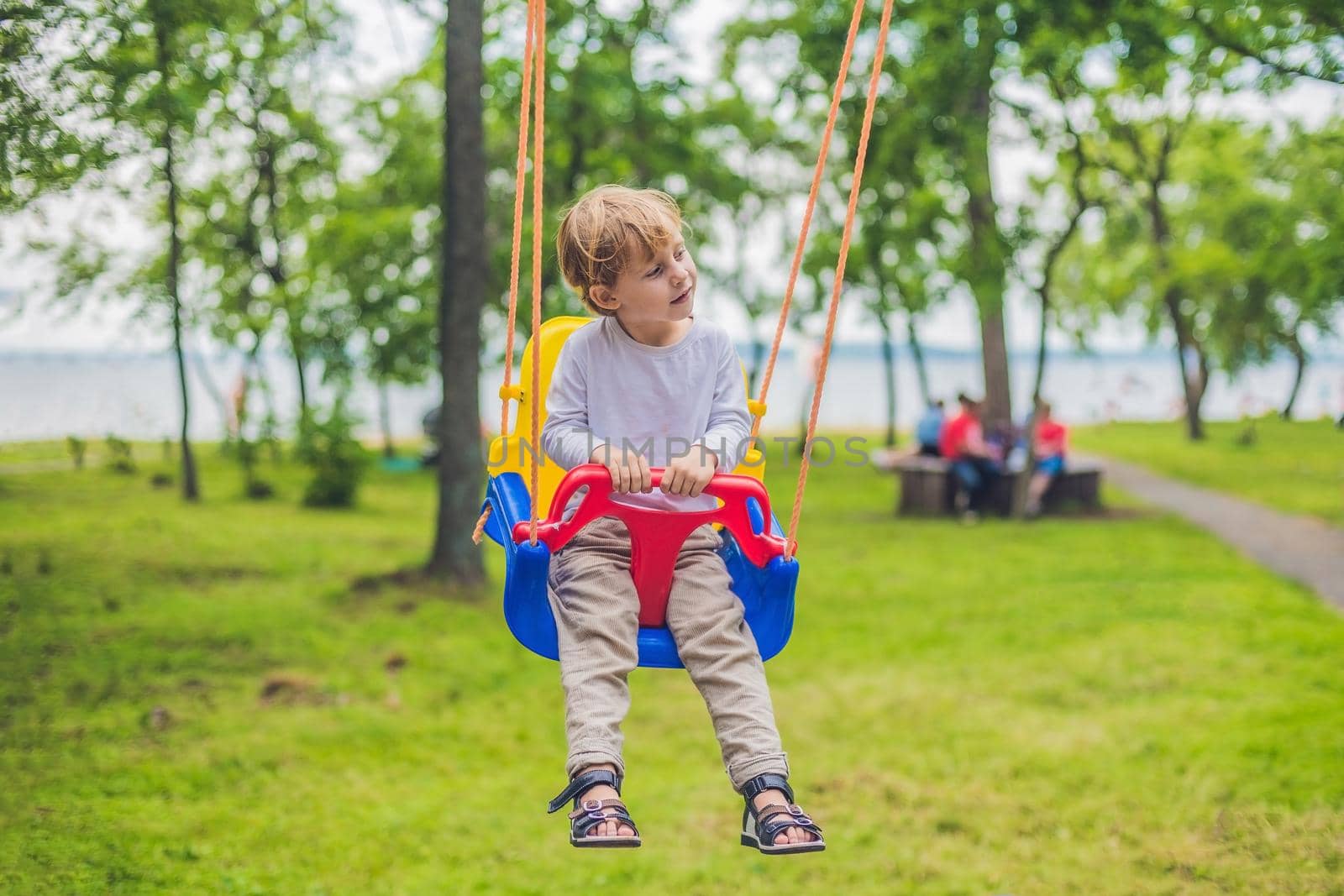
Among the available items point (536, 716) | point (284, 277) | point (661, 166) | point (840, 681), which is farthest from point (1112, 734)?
point (284, 277)

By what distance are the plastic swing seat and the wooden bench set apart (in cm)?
1172

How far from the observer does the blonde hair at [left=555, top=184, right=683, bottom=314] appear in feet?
8.84

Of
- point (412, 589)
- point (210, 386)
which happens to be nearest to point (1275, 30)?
point (412, 589)

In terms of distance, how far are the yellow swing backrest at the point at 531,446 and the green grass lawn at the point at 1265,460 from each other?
37.9ft

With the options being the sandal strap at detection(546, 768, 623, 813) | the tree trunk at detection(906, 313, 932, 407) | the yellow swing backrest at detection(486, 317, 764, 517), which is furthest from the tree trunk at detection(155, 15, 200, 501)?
the tree trunk at detection(906, 313, 932, 407)

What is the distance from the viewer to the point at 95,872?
493 centimetres

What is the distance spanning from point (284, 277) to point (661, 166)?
26.2 feet

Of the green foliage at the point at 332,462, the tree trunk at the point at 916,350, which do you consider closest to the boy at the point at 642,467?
the green foliage at the point at 332,462

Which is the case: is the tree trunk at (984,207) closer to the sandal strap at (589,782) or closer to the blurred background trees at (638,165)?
the blurred background trees at (638,165)

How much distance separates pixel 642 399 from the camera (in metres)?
2.90

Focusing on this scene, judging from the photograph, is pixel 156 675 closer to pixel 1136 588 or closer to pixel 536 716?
pixel 536 716

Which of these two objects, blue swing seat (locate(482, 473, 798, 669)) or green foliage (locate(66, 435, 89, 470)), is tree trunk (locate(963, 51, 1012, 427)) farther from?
green foliage (locate(66, 435, 89, 470))

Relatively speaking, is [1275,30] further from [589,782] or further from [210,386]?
[210,386]

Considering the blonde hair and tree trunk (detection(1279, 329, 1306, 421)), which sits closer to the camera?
the blonde hair
